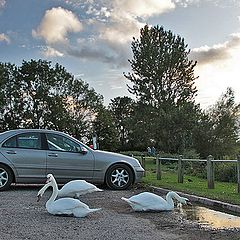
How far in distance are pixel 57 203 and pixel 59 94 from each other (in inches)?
1902

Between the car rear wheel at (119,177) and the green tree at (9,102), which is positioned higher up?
the green tree at (9,102)

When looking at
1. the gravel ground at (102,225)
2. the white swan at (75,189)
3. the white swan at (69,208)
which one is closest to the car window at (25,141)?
the gravel ground at (102,225)

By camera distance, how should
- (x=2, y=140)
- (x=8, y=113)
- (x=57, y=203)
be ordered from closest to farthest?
(x=57, y=203) < (x=2, y=140) < (x=8, y=113)

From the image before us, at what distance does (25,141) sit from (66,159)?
1.17 m

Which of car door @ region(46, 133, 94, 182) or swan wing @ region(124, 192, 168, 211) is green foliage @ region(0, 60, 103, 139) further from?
swan wing @ region(124, 192, 168, 211)

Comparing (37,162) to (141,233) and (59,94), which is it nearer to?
(141,233)

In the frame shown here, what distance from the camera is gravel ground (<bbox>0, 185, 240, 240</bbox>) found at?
20.2 feet

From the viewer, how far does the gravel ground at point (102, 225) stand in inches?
242

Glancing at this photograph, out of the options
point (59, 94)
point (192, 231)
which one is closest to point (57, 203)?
point (192, 231)

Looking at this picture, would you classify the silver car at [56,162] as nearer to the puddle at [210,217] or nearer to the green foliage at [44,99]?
the puddle at [210,217]

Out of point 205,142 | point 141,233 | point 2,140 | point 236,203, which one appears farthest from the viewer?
point 205,142

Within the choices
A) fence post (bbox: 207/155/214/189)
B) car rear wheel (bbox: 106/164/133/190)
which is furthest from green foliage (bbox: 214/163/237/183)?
car rear wheel (bbox: 106/164/133/190)

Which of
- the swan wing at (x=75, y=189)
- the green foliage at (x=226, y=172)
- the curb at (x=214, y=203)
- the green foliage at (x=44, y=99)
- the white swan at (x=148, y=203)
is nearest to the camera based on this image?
the white swan at (x=148, y=203)

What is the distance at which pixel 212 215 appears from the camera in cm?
811
